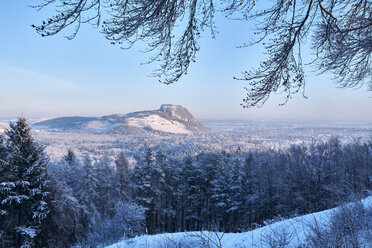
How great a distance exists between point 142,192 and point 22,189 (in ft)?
33.1

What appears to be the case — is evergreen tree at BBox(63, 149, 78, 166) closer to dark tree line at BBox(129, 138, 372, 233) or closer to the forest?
the forest

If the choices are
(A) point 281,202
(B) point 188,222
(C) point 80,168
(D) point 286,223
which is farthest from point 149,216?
(D) point 286,223

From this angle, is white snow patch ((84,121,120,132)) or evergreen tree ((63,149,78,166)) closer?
evergreen tree ((63,149,78,166))

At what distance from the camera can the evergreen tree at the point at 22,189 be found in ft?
29.4

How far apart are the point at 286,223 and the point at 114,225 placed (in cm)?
1126

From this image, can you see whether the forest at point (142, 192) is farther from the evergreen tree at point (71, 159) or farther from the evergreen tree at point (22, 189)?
the evergreen tree at point (71, 159)

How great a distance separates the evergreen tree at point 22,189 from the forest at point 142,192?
4 cm

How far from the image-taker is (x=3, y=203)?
8617 mm

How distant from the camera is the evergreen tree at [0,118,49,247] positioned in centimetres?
897

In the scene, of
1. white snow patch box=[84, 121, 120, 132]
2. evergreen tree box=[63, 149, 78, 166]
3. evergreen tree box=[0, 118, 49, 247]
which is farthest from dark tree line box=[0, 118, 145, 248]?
white snow patch box=[84, 121, 120, 132]

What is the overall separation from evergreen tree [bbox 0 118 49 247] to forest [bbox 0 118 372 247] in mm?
39

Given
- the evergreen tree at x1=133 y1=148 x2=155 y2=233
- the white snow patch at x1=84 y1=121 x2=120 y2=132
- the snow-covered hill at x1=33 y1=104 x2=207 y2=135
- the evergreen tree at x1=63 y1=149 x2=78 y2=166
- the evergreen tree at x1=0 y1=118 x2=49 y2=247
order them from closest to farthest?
the evergreen tree at x1=0 y1=118 x2=49 y2=247
the evergreen tree at x1=133 y1=148 x2=155 y2=233
the evergreen tree at x1=63 y1=149 x2=78 y2=166
the snow-covered hill at x1=33 y1=104 x2=207 y2=135
the white snow patch at x1=84 y1=121 x2=120 y2=132

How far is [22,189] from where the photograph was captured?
959 cm

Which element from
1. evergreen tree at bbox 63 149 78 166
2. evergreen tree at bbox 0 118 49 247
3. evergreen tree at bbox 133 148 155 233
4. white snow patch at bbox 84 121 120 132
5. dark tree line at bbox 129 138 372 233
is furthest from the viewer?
white snow patch at bbox 84 121 120 132
